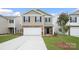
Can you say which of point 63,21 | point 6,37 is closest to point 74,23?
point 63,21

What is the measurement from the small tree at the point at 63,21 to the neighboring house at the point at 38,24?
2.60ft

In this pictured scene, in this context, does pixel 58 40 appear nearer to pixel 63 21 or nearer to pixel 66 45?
pixel 66 45

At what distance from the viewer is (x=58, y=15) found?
49.7ft

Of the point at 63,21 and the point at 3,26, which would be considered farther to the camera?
the point at 3,26

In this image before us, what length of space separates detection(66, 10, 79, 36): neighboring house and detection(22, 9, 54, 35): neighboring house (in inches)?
51.0

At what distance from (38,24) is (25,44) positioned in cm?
376

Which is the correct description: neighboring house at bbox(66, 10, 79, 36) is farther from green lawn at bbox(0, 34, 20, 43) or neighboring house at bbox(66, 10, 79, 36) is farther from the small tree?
green lawn at bbox(0, 34, 20, 43)

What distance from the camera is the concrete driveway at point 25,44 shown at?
14797mm

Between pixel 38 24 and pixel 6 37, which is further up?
pixel 38 24

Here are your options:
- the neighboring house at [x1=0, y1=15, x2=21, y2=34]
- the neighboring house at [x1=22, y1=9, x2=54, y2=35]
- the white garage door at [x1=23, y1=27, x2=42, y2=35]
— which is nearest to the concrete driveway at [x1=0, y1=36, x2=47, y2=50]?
the white garage door at [x1=23, y1=27, x2=42, y2=35]

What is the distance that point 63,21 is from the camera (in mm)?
15297

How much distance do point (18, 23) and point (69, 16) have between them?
3.63 metres
